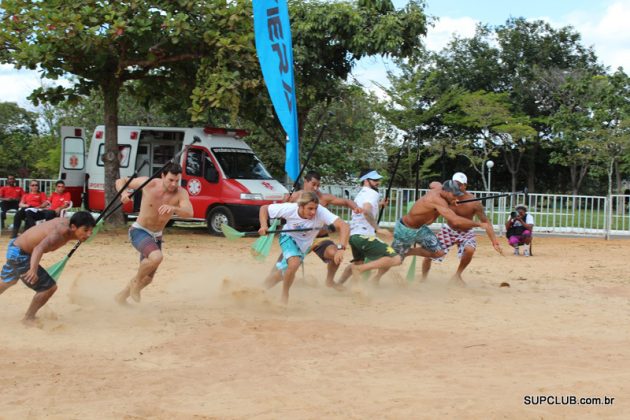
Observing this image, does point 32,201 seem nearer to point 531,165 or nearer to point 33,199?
point 33,199

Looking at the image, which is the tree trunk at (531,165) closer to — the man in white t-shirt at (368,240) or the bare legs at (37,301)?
the man in white t-shirt at (368,240)

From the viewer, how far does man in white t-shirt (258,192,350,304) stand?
905 cm

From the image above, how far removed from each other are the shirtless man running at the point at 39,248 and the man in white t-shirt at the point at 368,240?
373cm

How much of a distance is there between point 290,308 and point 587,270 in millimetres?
6977

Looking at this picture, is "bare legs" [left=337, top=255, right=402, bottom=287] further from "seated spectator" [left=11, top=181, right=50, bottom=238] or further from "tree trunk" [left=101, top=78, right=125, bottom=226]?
"tree trunk" [left=101, top=78, right=125, bottom=226]

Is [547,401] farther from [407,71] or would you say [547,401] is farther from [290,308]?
[407,71]

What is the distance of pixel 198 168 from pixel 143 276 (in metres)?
10.2

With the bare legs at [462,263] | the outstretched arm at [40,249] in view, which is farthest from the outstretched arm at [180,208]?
the bare legs at [462,263]

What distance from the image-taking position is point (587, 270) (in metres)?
14.1

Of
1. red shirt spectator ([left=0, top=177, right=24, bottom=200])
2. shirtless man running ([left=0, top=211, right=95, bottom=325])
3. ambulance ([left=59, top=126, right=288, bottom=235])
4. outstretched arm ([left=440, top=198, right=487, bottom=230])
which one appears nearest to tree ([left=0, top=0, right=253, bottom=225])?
ambulance ([left=59, top=126, right=288, bottom=235])

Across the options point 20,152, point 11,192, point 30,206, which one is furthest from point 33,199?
point 20,152

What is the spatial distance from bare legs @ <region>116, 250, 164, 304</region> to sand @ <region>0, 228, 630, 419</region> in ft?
0.58

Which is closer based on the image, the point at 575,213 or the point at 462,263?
the point at 462,263

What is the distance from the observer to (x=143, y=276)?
8680 millimetres
